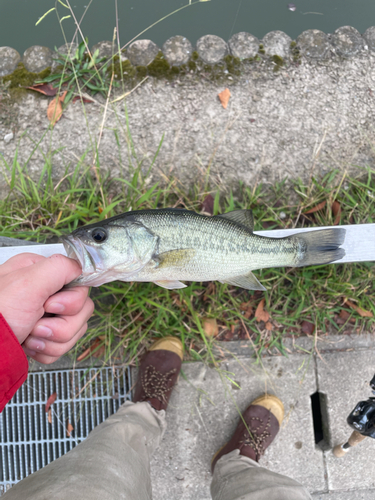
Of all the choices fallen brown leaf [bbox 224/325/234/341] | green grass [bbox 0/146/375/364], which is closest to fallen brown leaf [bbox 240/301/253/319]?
green grass [bbox 0/146/375/364]

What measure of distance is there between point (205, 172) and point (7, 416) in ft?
8.98

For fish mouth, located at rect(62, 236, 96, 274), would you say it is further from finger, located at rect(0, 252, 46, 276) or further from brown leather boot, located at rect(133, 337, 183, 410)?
brown leather boot, located at rect(133, 337, 183, 410)

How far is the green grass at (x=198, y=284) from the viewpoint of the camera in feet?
8.98

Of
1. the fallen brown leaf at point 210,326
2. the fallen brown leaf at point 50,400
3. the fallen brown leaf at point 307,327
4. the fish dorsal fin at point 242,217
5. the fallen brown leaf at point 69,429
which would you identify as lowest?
the fallen brown leaf at point 69,429

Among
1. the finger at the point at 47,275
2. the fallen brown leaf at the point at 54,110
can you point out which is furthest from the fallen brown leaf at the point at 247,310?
the fallen brown leaf at the point at 54,110

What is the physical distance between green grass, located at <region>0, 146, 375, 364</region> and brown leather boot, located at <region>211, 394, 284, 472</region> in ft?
1.58

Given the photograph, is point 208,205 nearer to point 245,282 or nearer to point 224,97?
point 245,282

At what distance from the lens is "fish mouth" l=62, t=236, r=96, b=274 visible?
1.67 meters

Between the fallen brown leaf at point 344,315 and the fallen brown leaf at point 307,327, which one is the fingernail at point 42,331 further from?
the fallen brown leaf at point 344,315

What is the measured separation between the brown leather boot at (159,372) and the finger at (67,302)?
126cm

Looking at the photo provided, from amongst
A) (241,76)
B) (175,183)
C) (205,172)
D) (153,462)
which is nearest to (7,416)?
(153,462)

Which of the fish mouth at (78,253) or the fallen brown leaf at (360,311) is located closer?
the fish mouth at (78,253)

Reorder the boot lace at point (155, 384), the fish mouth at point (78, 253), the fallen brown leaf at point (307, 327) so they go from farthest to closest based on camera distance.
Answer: the fallen brown leaf at point (307, 327) < the boot lace at point (155, 384) < the fish mouth at point (78, 253)

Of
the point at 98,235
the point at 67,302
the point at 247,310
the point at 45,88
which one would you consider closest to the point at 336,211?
the point at 247,310
